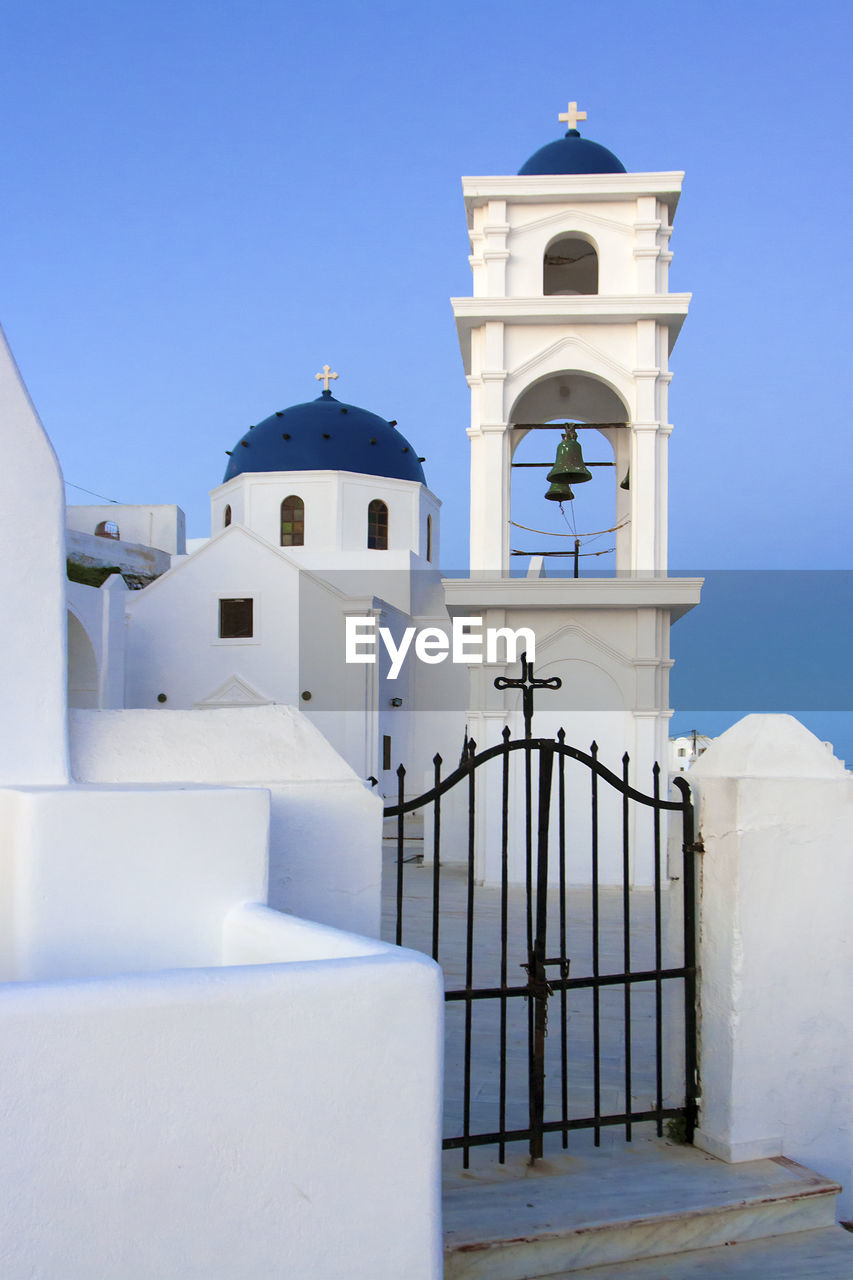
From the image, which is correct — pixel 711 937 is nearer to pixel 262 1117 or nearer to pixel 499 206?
pixel 262 1117

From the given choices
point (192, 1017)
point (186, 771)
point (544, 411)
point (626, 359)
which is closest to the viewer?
point (192, 1017)

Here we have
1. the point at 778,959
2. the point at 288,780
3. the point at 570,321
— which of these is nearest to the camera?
the point at 288,780

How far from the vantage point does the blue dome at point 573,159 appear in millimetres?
11758

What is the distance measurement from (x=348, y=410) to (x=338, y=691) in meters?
7.65

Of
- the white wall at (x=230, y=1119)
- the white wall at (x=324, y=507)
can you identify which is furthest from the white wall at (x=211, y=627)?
the white wall at (x=230, y=1119)

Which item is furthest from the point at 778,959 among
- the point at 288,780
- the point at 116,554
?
the point at 116,554

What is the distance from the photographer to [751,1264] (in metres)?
3.36

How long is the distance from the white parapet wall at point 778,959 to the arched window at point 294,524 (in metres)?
19.4

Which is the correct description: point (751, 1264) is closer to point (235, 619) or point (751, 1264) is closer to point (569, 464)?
point (569, 464)

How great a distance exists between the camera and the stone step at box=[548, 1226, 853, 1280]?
10.7ft

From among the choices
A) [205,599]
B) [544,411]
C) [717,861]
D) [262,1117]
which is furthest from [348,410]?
[262,1117]

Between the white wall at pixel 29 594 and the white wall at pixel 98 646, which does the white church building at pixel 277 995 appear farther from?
the white wall at pixel 98 646

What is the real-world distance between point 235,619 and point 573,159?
436 inches

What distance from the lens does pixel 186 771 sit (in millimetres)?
3529
